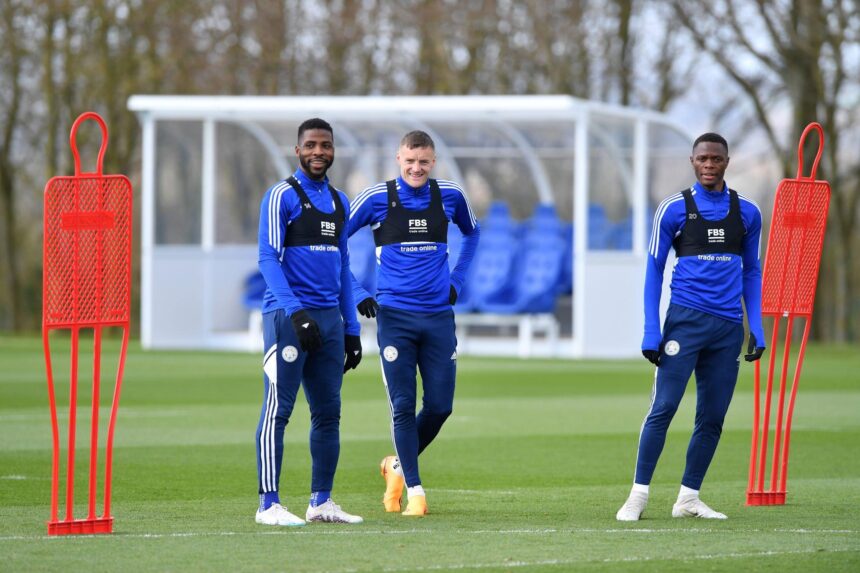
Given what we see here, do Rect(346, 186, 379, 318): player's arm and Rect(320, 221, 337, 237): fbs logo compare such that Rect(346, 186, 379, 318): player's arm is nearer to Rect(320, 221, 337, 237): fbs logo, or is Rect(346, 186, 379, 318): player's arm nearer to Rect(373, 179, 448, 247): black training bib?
Rect(373, 179, 448, 247): black training bib

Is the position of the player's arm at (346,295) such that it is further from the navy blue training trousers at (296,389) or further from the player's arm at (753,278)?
the player's arm at (753,278)

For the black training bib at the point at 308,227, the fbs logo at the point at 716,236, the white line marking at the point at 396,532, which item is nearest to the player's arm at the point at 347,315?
the black training bib at the point at 308,227

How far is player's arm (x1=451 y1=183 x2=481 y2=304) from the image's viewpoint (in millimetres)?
9398

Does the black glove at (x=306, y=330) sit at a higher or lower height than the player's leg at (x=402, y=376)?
higher

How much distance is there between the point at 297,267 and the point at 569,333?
20.5 m

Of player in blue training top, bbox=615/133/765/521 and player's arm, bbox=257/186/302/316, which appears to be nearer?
player's arm, bbox=257/186/302/316

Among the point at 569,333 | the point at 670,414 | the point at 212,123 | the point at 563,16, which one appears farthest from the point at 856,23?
the point at 670,414

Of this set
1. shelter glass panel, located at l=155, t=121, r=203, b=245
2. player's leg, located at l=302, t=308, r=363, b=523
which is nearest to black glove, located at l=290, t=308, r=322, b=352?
player's leg, located at l=302, t=308, r=363, b=523

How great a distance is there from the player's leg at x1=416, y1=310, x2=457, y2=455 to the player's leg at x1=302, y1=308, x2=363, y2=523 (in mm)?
524

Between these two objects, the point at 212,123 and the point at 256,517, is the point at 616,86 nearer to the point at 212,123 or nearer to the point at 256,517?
the point at 212,123

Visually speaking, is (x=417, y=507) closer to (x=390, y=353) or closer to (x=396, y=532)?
(x=396, y=532)

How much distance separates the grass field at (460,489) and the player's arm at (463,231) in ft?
4.32

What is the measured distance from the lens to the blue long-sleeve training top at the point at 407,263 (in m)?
9.11

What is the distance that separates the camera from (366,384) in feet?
68.4
